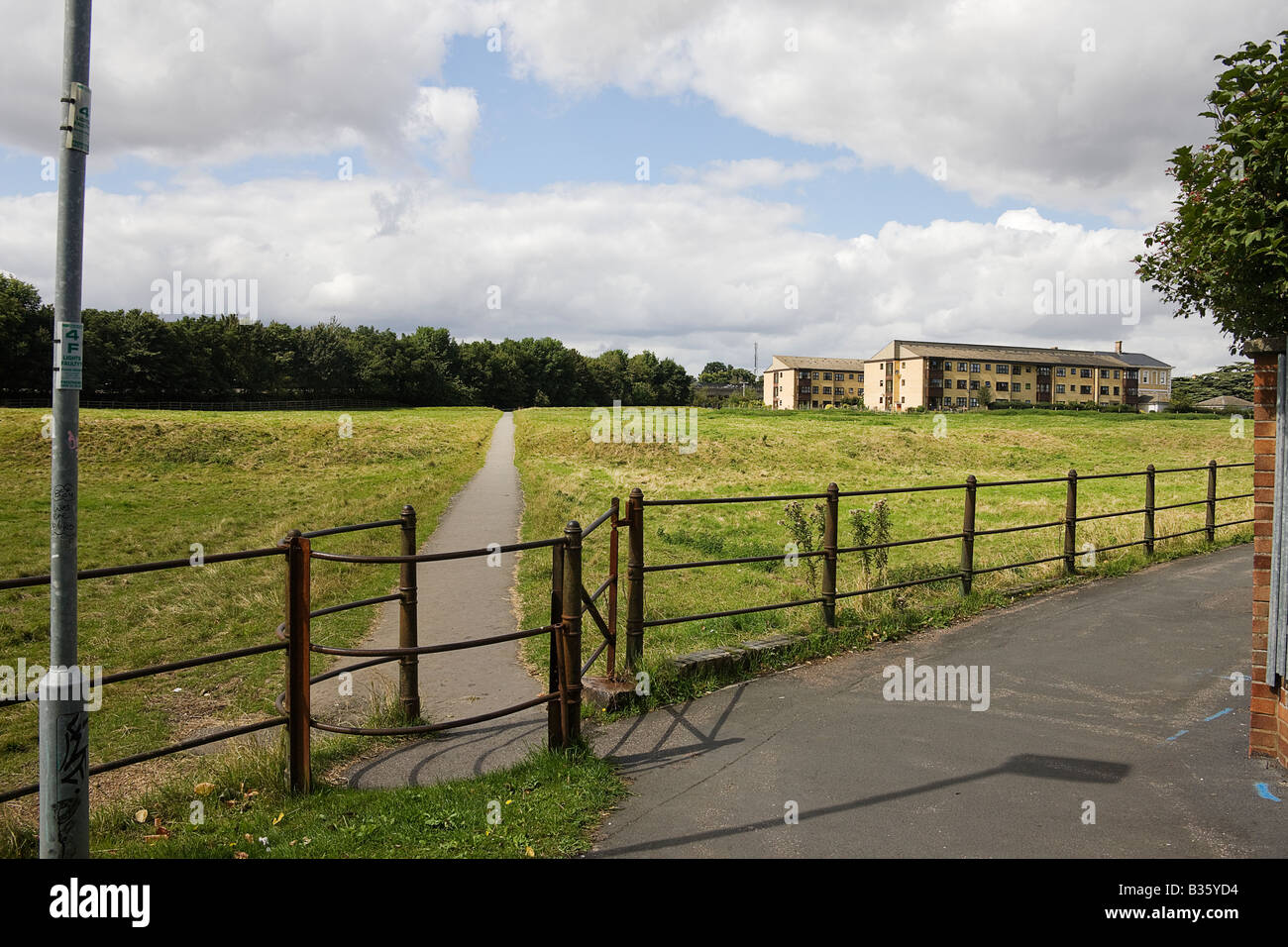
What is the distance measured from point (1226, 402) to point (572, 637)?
136062 millimetres

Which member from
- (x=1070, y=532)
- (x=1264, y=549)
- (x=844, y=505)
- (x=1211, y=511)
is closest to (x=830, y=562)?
(x=1264, y=549)

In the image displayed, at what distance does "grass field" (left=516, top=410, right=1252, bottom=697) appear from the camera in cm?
1005

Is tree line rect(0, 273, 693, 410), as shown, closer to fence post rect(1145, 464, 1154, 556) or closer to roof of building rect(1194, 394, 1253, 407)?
fence post rect(1145, 464, 1154, 556)

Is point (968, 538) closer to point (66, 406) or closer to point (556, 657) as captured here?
point (556, 657)

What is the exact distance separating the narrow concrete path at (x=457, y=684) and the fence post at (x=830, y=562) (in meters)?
2.95

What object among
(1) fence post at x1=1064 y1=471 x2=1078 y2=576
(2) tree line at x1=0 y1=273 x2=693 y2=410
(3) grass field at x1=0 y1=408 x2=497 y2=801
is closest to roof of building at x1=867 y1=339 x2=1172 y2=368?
(2) tree line at x1=0 y1=273 x2=693 y2=410

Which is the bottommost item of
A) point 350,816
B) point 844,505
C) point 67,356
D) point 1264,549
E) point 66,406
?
point 350,816

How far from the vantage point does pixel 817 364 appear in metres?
144

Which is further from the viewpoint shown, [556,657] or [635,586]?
[635,586]

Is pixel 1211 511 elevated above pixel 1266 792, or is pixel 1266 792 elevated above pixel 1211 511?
pixel 1211 511

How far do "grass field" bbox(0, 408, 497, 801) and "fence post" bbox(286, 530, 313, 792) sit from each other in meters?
1.70

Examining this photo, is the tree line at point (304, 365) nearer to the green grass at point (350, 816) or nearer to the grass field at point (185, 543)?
the grass field at point (185, 543)
